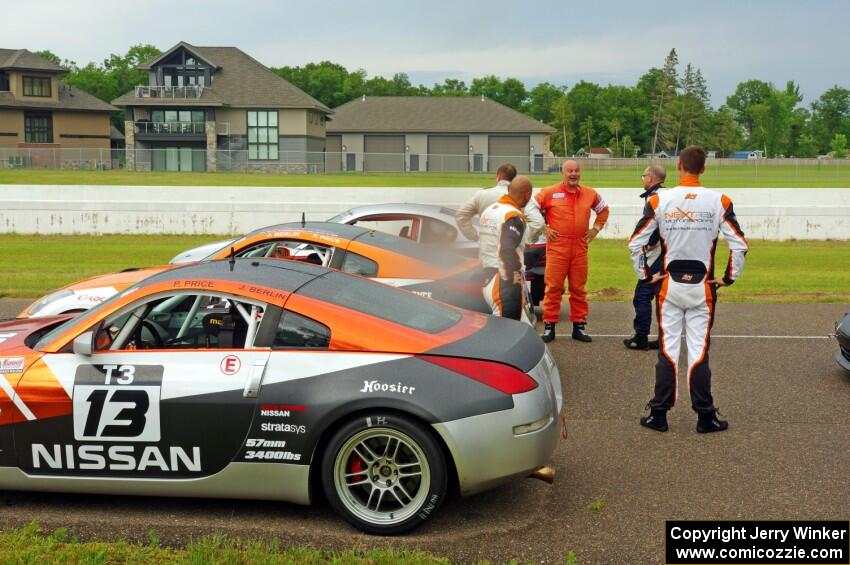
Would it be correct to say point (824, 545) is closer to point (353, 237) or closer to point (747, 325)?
point (353, 237)

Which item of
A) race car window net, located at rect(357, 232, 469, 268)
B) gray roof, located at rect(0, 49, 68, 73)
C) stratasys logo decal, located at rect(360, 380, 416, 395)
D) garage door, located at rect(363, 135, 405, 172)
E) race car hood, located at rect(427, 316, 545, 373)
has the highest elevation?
gray roof, located at rect(0, 49, 68, 73)

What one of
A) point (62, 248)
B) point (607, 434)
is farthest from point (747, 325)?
point (62, 248)

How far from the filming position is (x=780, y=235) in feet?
63.9

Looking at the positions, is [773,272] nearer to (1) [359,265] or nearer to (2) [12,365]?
(1) [359,265]

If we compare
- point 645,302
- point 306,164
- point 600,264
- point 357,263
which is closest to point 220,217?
point 600,264

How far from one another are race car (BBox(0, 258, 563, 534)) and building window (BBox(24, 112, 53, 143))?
217ft

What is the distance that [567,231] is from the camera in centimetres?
890

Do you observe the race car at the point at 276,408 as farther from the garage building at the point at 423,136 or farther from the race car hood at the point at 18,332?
the garage building at the point at 423,136

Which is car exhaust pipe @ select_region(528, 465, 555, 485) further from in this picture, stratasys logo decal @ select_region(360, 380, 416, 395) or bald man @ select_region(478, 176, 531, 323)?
bald man @ select_region(478, 176, 531, 323)

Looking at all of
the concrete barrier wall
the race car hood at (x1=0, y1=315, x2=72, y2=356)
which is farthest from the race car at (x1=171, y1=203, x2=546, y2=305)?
the concrete barrier wall

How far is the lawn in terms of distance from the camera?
504 inches

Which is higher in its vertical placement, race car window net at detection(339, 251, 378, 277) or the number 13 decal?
race car window net at detection(339, 251, 378, 277)

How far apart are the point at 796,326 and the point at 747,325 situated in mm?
533

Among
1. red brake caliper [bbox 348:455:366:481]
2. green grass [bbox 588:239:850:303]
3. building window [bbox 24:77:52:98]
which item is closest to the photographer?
red brake caliper [bbox 348:455:366:481]
